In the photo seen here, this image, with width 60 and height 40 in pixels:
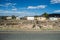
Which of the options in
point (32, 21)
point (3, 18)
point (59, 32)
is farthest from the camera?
point (59, 32)

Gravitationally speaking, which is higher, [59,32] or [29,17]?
[29,17]

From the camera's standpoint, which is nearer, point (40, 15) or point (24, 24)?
point (40, 15)

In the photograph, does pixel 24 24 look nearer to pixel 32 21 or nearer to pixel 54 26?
pixel 32 21

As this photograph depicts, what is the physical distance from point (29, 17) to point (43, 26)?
1.01 metres

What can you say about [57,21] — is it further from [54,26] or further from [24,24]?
[24,24]

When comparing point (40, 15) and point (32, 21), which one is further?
point (32, 21)

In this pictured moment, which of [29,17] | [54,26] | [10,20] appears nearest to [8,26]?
[10,20]

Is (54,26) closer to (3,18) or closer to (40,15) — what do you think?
(40,15)

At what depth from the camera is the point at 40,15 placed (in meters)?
7.46

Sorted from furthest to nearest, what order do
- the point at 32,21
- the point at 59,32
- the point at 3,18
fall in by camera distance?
the point at 59,32 → the point at 32,21 → the point at 3,18

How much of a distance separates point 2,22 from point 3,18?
0.85ft

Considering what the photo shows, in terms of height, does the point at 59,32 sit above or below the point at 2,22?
below

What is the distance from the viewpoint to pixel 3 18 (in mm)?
7434

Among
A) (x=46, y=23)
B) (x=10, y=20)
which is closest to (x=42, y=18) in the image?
(x=46, y=23)
